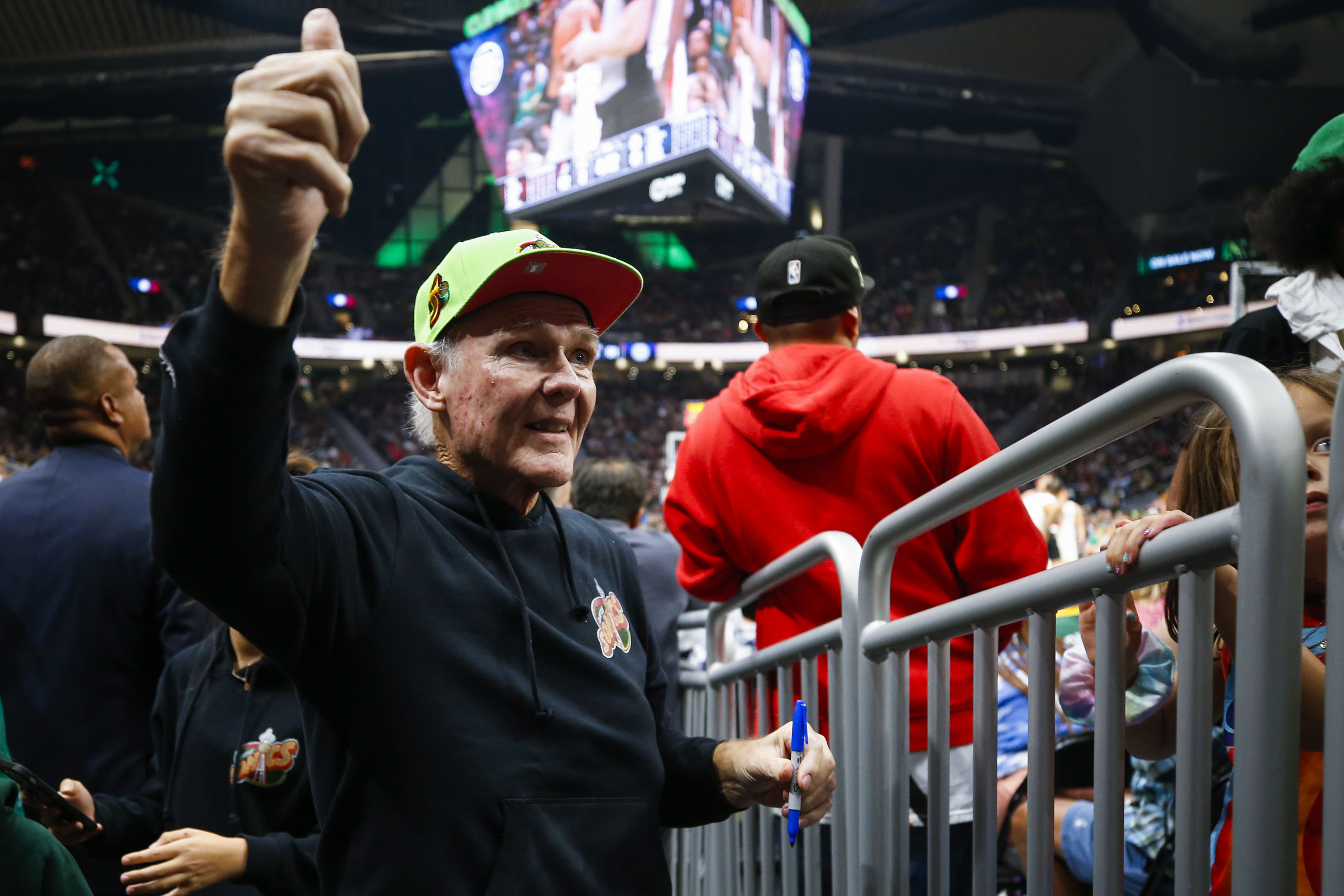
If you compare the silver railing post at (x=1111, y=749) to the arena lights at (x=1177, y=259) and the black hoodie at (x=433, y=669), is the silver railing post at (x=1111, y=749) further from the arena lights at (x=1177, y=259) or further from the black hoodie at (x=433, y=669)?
the arena lights at (x=1177, y=259)

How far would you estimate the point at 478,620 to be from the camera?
1360 millimetres

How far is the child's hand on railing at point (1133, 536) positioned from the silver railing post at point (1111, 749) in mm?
47

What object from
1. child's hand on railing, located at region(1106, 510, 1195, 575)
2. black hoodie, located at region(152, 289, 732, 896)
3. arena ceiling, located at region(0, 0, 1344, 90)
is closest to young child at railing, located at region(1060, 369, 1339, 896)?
child's hand on railing, located at region(1106, 510, 1195, 575)

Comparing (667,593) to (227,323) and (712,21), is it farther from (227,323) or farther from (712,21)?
(712,21)

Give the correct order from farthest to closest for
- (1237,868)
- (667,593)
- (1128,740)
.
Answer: (667,593), (1128,740), (1237,868)

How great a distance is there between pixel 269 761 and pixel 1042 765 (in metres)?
1.51

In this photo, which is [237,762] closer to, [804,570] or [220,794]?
[220,794]

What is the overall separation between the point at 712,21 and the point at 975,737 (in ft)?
60.2

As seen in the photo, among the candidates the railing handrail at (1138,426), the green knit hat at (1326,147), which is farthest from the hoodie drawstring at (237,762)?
the green knit hat at (1326,147)

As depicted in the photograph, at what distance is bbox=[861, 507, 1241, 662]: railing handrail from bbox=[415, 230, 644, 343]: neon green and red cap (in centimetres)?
64

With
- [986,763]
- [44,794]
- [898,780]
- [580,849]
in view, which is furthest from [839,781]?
[44,794]

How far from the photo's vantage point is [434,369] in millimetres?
1523

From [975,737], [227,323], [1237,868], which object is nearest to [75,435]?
[227,323]

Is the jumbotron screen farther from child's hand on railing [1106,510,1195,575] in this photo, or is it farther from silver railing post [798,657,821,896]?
child's hand on railing [1106,510,1195,575]
